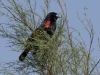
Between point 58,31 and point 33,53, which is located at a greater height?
point 58,31

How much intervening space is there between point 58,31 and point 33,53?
0.29 m

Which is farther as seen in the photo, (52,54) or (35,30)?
(35,30)

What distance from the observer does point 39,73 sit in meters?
2.43

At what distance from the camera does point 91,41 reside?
233 cm

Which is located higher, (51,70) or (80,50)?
(80,50)


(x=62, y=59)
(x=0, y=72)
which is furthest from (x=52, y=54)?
(x=0, y=72)

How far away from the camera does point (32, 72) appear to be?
8.05ft

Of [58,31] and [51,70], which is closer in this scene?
[51,70]

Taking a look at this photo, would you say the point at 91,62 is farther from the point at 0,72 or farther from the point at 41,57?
the point at 0,72

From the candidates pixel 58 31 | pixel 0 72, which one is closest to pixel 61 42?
pixel 58 31

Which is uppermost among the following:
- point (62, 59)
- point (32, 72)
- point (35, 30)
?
point (35, 30)

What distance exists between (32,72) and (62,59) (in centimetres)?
30

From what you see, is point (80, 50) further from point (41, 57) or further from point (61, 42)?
point (41, 57)

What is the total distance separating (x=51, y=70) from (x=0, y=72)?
1.37 feet
